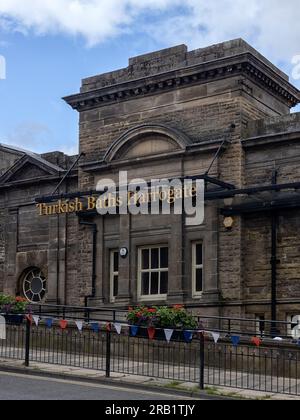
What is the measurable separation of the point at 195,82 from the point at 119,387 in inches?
451

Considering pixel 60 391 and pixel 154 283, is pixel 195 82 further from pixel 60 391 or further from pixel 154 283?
pixel 60 391

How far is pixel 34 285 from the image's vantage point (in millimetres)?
27422

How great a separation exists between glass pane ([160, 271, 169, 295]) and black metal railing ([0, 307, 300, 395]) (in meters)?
4.39

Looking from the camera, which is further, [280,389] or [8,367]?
[8,367]

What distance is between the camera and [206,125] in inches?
902

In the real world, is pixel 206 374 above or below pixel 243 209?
below

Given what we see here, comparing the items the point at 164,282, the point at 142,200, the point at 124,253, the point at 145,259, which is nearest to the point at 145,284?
the point at 164,282

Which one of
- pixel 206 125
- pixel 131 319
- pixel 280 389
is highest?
pixel 206 125

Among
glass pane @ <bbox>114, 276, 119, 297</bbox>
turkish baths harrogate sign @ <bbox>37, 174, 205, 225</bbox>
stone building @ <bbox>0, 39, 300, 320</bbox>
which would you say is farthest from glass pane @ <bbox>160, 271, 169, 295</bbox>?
turkish baths harrogate sign @ <bbox>37, 174, 205, 225</bbox>

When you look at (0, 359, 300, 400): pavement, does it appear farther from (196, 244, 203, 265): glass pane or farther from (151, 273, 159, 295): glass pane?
(196, 244, 203, 265): glass pane
